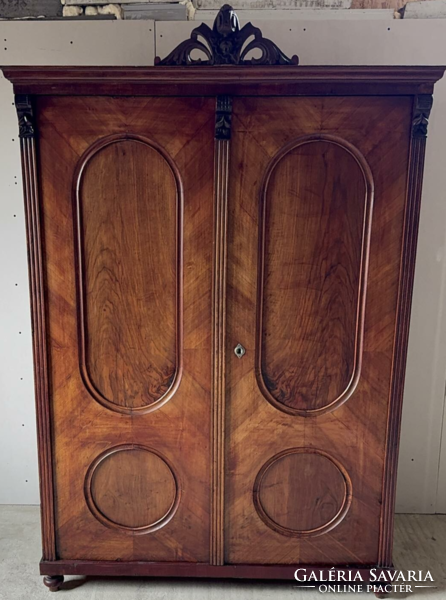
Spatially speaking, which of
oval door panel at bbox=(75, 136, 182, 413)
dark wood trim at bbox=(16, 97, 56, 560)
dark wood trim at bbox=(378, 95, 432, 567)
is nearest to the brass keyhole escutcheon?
oval door panel at bbox=(75, 136, 182, 413)

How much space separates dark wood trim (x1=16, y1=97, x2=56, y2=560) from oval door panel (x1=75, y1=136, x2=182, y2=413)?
140 millimetres

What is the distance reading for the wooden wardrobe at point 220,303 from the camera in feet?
4.96

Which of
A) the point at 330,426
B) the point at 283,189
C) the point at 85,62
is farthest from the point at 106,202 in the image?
the point at 330,426

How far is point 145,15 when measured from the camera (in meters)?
1.97

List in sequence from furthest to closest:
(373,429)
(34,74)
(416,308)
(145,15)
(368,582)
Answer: (416,308), (145,15), (368,582), (373,429), (34,74)

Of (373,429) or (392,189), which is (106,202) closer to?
(392,189)

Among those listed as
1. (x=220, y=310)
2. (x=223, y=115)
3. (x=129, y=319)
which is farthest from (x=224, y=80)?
(x=129, y=319)

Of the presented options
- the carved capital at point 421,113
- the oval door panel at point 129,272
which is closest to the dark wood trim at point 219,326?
the oval door panel at point 129,272

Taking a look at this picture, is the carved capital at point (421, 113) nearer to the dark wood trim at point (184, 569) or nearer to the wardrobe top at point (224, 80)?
the wardrobe top at point (224, 80)

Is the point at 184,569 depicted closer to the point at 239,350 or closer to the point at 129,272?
the point at 239,350

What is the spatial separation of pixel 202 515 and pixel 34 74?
1644 mm

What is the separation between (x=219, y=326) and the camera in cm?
163

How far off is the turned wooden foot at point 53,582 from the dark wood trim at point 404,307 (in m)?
1.25

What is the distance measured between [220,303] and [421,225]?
1.06 metres
